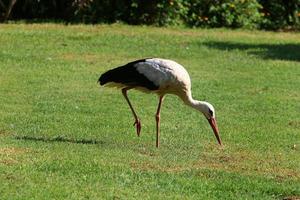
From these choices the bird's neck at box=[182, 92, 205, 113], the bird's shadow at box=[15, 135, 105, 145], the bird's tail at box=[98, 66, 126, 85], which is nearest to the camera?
the bird's shadow at box=[15, 135, 105, 145]

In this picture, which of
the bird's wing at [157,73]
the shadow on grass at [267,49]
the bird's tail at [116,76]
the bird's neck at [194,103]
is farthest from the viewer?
the shadow on grass at [267,49]

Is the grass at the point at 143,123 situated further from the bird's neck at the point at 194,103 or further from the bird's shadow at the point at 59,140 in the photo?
the bird's neck at the point at 194,103

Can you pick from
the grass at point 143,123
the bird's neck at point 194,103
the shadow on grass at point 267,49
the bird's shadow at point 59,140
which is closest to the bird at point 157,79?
the bird's neck at point 194,103

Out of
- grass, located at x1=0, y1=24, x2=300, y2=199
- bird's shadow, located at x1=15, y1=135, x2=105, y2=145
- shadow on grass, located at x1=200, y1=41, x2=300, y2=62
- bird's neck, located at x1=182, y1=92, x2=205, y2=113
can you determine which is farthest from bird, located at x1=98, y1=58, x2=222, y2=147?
shadow on grass, located at x1=200, y1=41, x2=300, y2=62

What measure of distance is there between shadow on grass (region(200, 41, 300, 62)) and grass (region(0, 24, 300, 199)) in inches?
1.2

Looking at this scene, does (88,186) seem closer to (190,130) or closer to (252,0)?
(190,130)

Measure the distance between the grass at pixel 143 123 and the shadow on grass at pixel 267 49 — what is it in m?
0.03

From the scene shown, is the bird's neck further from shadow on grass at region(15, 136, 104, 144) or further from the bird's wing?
shadow on grass at region(15, 136, 104, 144)

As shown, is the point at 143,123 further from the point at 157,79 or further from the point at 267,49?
the point at 267,49

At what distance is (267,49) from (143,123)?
9605mm

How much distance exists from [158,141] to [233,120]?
2.18m

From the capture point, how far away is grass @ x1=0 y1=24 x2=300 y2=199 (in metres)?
8.45

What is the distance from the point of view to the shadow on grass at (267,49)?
20094mm

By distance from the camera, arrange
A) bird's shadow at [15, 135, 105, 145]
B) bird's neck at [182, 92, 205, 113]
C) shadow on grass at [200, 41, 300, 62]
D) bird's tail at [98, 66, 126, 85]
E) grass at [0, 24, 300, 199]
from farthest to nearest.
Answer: shadow on grass at [200, 41, 300, 62], bird's neck at [182, 92, 205, 113], bird's tail at [98, 66, 126, 85], bird's shadow at [15, 135, 105, 145], grass at [0, 24, 300, 199]
